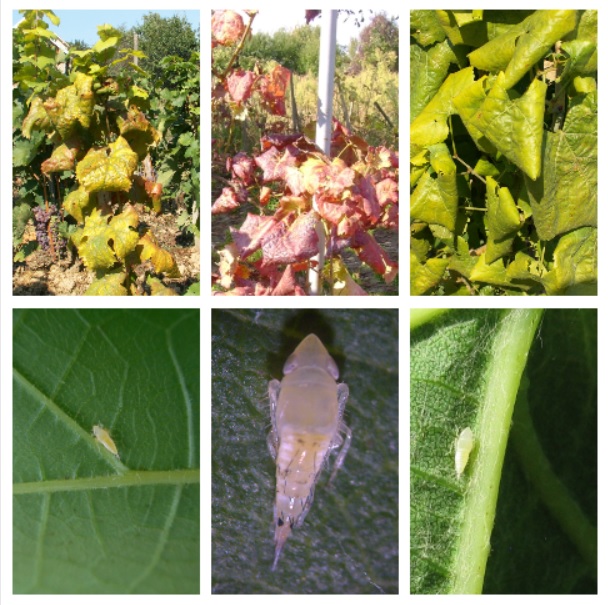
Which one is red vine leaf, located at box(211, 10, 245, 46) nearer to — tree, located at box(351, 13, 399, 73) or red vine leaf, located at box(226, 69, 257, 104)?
red vine leaf, located at box(226, 69, 257, 104)

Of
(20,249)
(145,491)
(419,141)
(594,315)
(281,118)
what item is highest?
(281,118)

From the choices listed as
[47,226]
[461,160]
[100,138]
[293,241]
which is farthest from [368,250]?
[47,226]

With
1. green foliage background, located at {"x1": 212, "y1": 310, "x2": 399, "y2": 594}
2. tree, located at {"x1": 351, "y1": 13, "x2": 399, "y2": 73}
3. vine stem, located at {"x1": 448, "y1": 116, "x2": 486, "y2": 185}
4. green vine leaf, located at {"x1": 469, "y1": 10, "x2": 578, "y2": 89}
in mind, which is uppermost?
tree, located at {"x1": 351, "y1": 13, "x2": 399, "y2": 73}

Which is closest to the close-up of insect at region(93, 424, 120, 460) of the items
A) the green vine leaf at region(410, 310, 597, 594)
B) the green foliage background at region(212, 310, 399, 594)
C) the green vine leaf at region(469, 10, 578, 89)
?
the green foliage background at region(212, 310, 399, 594)

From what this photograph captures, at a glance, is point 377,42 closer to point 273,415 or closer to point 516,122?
point 516,122

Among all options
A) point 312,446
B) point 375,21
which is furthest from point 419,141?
point 312,446

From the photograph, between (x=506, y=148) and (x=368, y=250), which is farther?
(x=368, y=250)
